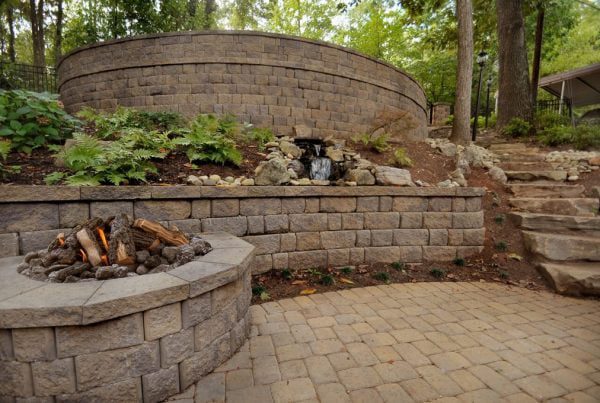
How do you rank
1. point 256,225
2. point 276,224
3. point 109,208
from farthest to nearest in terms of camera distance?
point 276,224, point 256,225, point 109,208

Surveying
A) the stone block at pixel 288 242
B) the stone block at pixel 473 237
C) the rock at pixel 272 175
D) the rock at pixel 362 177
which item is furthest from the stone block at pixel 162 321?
the stone block at pixel 473 237

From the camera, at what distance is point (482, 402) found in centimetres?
203

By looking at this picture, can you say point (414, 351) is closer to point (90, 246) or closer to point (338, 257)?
point (338, 257)

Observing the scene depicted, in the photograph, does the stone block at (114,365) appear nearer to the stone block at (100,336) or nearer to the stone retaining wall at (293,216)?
the stone block at (100,336)

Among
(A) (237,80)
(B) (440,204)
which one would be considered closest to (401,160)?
(B) (440,204)

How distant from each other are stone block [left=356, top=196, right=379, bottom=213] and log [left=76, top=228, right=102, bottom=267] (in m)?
3.27

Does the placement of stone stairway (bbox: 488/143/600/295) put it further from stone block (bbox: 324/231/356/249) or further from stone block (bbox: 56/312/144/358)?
stone block (bbox: 56/312/144/358)

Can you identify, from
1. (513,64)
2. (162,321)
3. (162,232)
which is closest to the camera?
(162,321)

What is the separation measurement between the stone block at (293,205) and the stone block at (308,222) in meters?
0.07

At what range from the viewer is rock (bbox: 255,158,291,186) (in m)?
4.24

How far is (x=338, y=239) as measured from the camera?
4.34 m

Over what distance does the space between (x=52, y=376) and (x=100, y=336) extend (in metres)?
0.36

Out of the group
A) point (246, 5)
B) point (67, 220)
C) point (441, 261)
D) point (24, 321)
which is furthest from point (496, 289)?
point (246, 5)

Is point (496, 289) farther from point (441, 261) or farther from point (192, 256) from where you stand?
point (192, 256)
